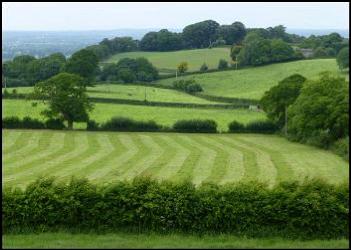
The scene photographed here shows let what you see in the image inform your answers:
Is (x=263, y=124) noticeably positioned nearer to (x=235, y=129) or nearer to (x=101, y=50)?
(x=235, y=129)

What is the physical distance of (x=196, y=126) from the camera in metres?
70.6

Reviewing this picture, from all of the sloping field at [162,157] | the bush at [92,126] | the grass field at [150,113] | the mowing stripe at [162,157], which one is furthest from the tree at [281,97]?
the bush at [92,126]

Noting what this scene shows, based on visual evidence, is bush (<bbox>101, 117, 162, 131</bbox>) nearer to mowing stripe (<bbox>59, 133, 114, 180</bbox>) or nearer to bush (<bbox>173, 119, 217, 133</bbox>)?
bush (<bbox>173, 119, 217, 133</bbox>)

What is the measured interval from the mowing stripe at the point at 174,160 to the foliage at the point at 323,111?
44.5 feet

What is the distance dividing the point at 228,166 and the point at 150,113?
36155mm

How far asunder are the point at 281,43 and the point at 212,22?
113 ft

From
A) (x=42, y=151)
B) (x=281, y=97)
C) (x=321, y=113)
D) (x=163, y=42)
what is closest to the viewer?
(x=42, y=151)

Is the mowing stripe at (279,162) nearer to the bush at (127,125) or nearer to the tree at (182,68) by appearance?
the bush at (127,125)

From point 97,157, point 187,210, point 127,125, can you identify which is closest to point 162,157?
point 97,157

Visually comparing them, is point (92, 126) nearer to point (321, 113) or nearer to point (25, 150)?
point (25, 150)

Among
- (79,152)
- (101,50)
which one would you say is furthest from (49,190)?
(101,50)

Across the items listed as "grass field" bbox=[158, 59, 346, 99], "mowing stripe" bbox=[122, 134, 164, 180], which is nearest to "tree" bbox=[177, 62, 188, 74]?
"grass field" bbox=[158, 59, 346, 99]

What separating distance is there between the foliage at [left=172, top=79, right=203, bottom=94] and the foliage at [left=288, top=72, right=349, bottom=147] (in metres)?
46.3

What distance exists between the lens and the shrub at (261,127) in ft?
232
